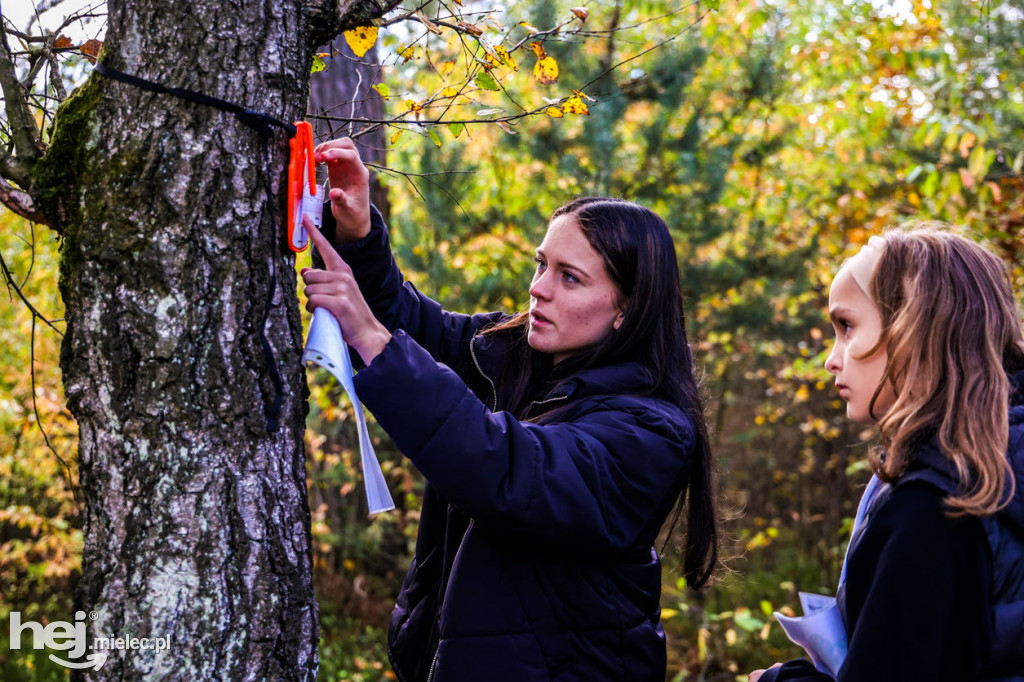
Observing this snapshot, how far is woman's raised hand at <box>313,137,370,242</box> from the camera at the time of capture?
189 centimetres

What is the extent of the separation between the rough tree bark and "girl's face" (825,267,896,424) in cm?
113

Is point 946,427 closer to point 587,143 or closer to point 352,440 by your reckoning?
point 587,143

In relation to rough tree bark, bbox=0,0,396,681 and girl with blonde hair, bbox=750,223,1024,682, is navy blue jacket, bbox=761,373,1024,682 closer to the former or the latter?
girl with blonde hair, bbox=750,223,1024,682

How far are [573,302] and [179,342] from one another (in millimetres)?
913

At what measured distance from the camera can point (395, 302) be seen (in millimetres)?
2193

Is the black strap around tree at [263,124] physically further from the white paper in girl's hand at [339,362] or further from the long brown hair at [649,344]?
the long brown hair at [649,344]

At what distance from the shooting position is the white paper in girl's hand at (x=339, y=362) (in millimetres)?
1604

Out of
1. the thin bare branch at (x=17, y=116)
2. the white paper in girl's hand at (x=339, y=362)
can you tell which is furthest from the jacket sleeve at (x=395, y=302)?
the thin bare branch at (x=17, y=116)

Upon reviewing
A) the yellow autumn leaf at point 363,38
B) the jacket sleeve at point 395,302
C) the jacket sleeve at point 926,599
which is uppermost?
the yellow autumn leaf at point 363,38

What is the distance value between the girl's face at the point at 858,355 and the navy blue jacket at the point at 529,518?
1.23ft

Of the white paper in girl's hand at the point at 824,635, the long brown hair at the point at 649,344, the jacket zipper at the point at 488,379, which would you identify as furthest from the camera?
the jacket zipper at the point at 488,379

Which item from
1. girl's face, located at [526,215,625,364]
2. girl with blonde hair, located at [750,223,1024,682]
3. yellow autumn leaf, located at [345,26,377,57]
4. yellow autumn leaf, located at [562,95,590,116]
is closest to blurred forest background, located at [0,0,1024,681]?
yellow autumn leaf, located at [562,95,590,116]

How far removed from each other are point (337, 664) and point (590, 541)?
14.9 feet

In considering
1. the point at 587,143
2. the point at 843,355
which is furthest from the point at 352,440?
the point at 843,355
